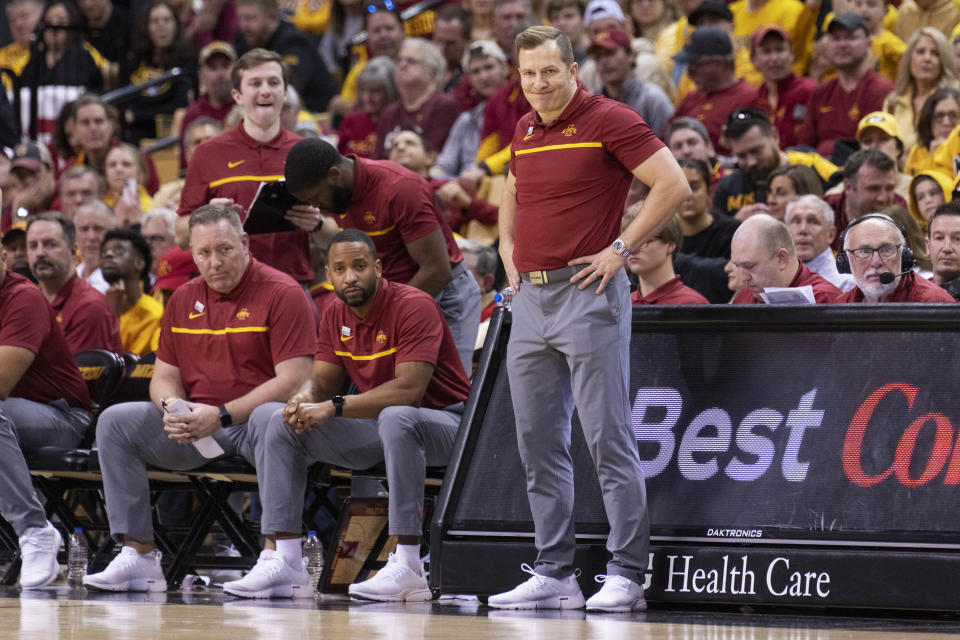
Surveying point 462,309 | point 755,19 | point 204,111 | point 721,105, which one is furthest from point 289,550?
point 204,111

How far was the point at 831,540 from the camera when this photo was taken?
214 inches

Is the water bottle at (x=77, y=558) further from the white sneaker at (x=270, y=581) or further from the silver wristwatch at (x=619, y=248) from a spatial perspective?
the silver wristwatch at (x=619, y=248)

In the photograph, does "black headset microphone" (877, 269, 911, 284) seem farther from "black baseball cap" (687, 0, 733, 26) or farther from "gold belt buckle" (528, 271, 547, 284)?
"black baseball cap" (687, 0, 733, 26)

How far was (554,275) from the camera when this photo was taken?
5.85m

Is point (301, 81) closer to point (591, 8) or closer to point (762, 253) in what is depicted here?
point (591, 8)

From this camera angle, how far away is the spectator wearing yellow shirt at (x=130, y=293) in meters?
9.90

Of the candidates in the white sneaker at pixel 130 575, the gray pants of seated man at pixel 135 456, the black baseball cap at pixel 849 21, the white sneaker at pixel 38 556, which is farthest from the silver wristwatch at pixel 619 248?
the black baseball cap at pixel 849 21

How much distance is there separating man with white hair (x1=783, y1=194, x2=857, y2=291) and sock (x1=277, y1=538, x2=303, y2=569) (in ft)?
10.8

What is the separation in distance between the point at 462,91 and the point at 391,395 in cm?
674

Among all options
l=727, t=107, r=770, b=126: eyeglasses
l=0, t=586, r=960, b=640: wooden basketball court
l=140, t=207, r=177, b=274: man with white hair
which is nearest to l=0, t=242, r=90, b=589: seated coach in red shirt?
l=0, t=586, r=960, b=640: wooden basketball court

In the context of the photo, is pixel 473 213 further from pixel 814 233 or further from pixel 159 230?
pixel 814 233

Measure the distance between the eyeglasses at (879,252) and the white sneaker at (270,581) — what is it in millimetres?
2787

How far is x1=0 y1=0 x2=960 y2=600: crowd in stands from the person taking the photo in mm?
7441

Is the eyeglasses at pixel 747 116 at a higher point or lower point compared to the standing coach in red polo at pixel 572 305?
higher
